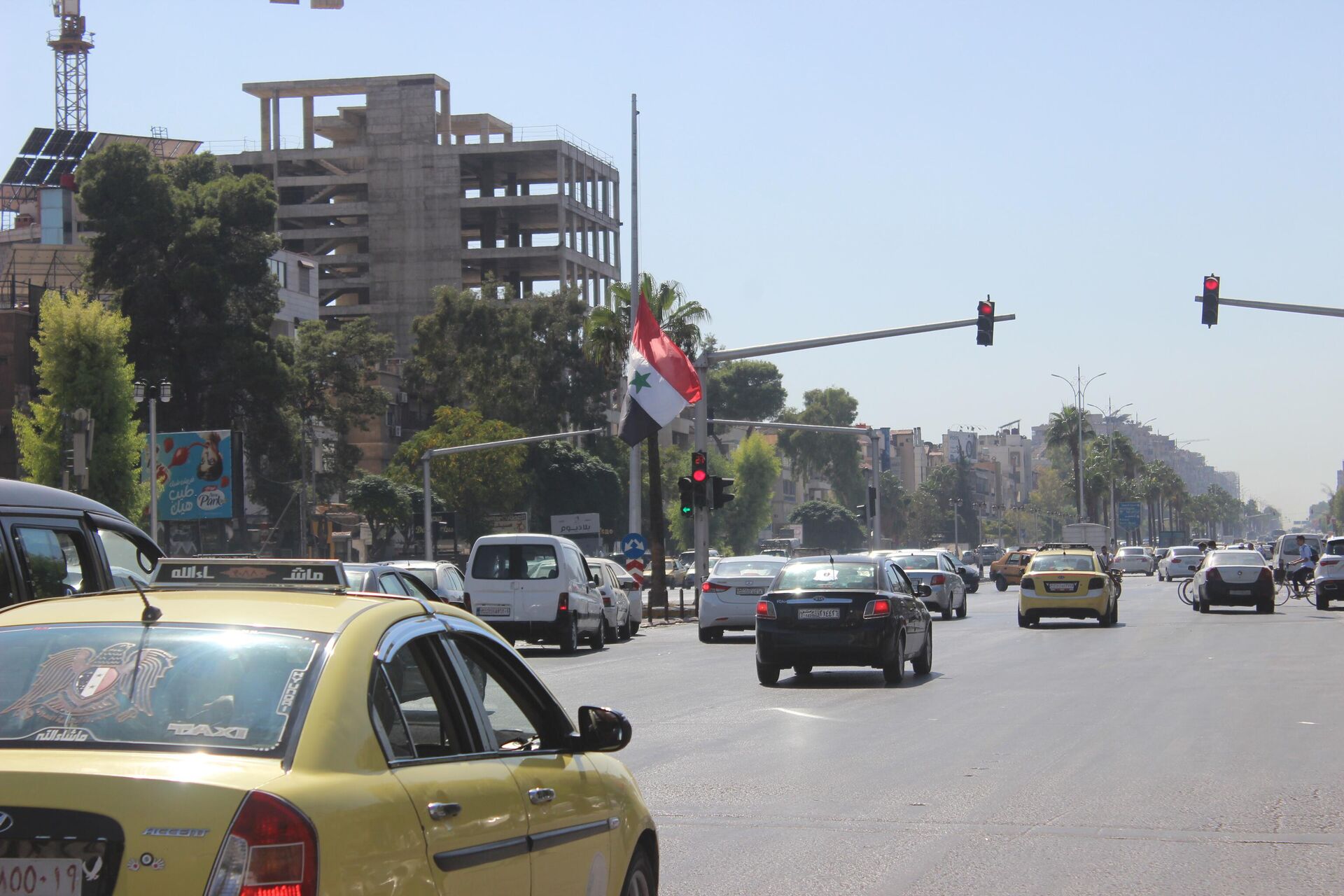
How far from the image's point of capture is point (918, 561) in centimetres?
4053

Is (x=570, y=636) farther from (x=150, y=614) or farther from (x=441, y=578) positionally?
(x=150, y=614)

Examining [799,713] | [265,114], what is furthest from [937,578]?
[265,114]

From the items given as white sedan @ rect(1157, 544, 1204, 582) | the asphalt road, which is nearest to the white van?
the asphalt road

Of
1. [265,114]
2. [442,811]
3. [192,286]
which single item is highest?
[265,114]

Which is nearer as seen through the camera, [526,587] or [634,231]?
[526,587]

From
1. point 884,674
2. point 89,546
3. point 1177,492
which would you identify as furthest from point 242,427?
point 1177,492

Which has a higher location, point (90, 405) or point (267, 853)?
point (90, 405)

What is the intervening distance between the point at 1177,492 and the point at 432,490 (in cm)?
13859

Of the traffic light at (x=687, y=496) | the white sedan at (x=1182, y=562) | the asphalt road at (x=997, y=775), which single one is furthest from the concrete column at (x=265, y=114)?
the asphalt road at (x=997, y=775)

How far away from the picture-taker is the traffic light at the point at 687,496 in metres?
36.6

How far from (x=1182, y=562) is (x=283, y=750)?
7006cm

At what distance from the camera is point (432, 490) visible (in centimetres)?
7075

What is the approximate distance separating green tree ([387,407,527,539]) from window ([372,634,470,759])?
208 feet

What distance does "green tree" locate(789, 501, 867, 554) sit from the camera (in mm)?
135375
